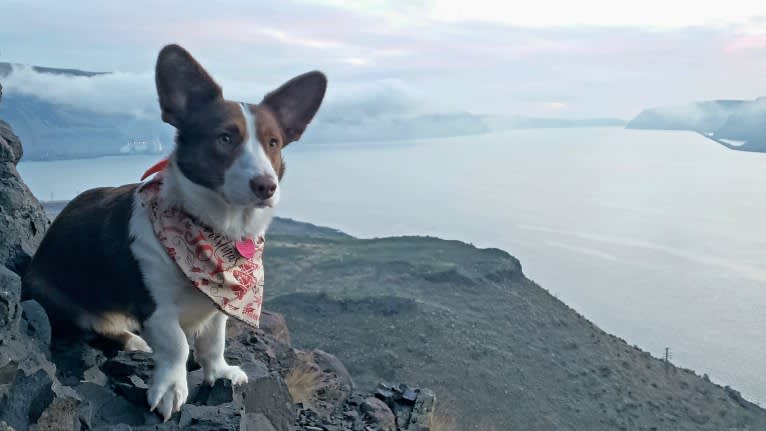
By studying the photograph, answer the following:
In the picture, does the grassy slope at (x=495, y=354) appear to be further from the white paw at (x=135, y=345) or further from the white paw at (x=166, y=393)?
the white paw at (x=166, y=393)

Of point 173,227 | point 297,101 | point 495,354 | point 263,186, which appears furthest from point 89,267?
point 495,354

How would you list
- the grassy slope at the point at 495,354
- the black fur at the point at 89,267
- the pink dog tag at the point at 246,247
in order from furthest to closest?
the grassy slope at the point at 495,354
the pink dog tag at the point at 246,247
the black fur at the point at 89,267

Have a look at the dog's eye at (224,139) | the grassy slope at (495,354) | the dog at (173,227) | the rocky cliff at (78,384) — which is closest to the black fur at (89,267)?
the dog at (173,227)

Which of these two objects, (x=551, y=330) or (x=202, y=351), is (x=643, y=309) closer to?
(x=551, y=330)

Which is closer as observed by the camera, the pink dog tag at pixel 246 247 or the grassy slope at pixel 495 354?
the pink dog tag at pixel 246 247

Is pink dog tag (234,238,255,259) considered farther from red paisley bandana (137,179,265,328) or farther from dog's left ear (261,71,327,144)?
dog's left ear (261,71,327,144)

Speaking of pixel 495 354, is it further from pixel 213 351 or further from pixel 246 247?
pixel 246 247

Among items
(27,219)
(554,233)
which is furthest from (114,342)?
(554,233)

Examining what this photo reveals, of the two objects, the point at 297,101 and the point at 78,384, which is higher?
the point at 297,101
